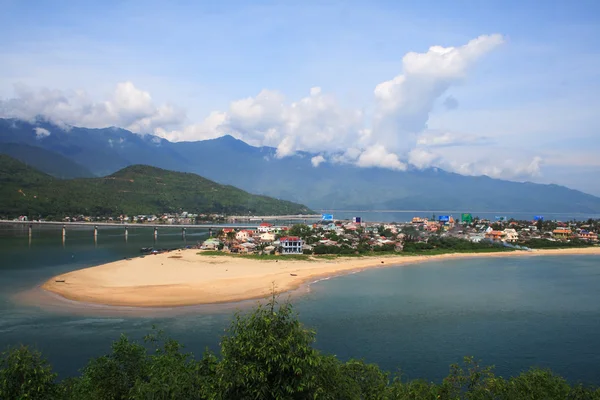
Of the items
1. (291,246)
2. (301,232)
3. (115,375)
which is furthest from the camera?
(301,232)

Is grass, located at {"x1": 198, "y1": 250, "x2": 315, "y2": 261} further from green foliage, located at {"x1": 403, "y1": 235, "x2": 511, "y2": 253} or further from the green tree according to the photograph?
the green tree

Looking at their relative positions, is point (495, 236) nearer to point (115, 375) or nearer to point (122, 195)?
point (115, 375)

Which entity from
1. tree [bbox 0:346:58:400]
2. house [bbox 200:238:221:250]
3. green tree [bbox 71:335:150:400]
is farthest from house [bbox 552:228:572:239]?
tree [bbox 0:346:58:400]

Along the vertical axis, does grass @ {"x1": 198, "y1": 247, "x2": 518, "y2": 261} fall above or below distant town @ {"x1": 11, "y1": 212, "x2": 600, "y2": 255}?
below

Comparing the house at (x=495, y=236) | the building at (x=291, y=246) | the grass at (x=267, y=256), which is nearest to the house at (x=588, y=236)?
the house at (x=495, y=236)

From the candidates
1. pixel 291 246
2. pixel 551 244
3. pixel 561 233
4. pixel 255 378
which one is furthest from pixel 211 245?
pixel 561 233

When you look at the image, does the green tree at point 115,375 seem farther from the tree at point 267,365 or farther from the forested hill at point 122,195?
the forested hill at point 122,195

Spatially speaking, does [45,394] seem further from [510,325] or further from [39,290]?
[39,290]
